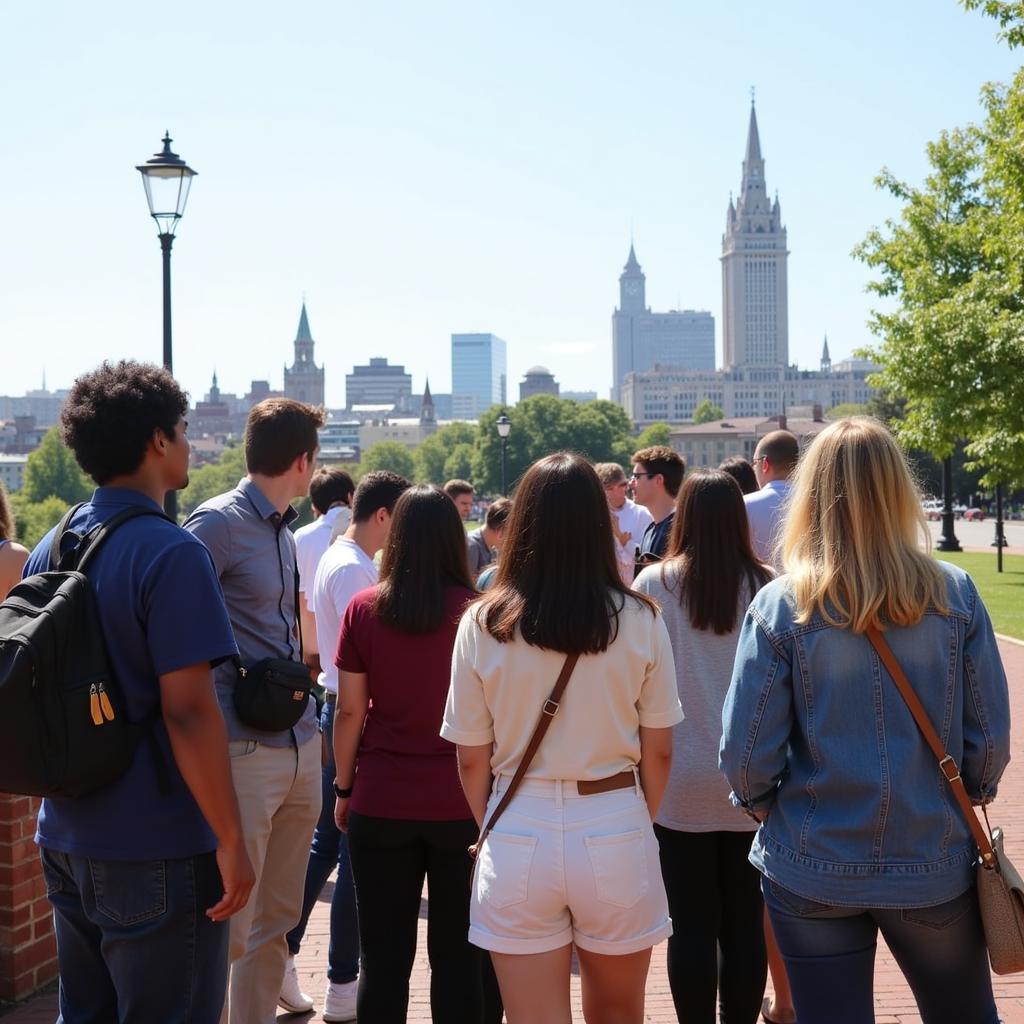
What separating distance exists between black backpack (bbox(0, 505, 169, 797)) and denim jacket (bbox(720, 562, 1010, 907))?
1.39 metres

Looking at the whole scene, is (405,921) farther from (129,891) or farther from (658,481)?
(658,481)

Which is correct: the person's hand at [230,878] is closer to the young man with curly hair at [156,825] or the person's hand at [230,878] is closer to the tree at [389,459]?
the young man with curly hair at [156,825]

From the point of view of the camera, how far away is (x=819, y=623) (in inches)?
116

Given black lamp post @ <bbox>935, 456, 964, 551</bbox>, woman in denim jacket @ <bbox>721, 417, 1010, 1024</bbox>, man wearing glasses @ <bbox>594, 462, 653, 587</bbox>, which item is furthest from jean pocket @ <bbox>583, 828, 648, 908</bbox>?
black lamp post @ <bbox>935, 456, 964, 551</bbox>

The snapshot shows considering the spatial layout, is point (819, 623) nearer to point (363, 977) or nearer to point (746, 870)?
point (746, 870)

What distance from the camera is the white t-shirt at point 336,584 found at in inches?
200

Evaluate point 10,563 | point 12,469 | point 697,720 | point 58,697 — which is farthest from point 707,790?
point 12,469

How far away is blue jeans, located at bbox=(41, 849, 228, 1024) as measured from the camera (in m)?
2.95

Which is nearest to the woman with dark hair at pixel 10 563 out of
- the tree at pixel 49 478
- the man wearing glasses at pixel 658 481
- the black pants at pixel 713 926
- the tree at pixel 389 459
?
the black pants at pixel 713 926

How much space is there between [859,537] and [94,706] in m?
1.79

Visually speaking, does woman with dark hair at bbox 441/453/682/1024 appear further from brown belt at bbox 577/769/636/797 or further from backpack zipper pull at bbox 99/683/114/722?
backpack zipper pull at bbox 99/683/114/722

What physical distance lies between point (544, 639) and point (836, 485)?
81cm

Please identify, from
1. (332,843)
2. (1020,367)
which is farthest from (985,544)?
(332,843)

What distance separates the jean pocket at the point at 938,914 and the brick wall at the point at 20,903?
10.9 ft
